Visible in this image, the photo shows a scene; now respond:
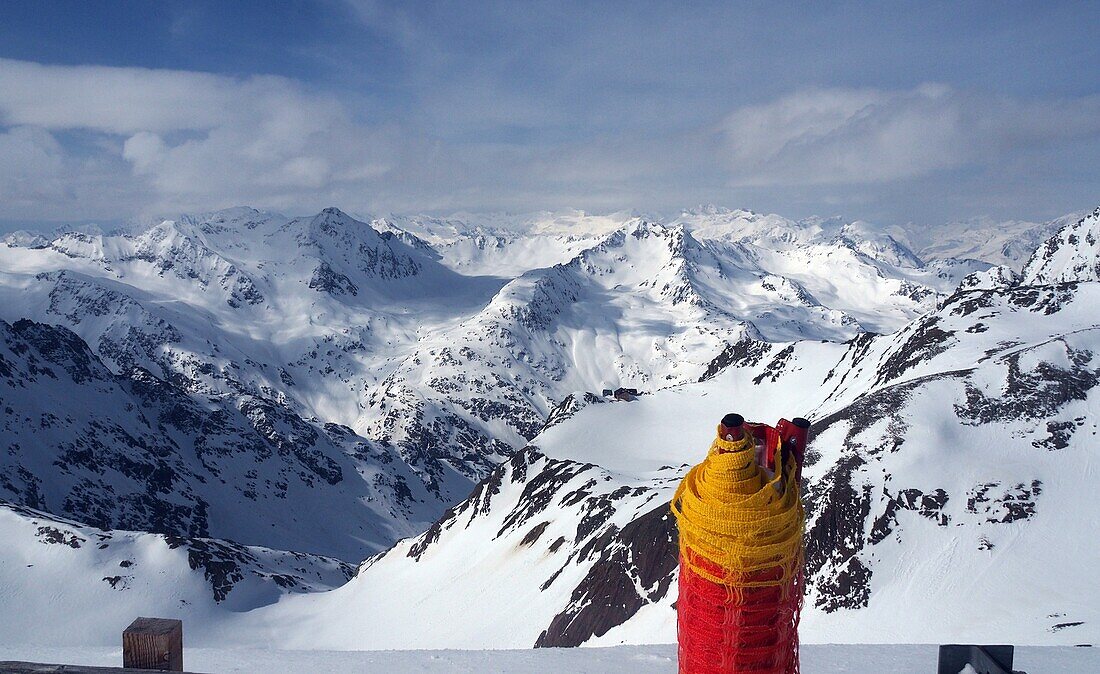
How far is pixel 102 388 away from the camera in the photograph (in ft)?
630

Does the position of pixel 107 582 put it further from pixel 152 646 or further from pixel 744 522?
pixel 744 522

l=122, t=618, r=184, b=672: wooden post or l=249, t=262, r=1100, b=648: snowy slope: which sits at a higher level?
l=122, t=618, r=184, b=672: wooden post

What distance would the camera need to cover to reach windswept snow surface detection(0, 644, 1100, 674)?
6.55m

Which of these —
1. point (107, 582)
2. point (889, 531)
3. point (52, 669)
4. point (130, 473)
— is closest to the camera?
point (52, 669)

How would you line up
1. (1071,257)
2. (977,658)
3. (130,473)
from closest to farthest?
(977,658) < (130,473) < (1071,257)

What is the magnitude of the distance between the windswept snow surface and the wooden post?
2.71 m

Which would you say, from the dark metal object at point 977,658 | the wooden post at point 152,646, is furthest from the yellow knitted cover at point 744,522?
the wooden post at point 152,646

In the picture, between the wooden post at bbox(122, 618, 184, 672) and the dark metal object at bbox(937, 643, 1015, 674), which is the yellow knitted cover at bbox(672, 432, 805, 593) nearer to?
the dark metal object at bbox(937, 643, 1015, 674)

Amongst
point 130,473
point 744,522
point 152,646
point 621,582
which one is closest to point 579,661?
point 744,522

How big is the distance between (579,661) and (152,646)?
13.6ft

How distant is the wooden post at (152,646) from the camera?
4.82 m

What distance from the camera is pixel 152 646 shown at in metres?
4.88

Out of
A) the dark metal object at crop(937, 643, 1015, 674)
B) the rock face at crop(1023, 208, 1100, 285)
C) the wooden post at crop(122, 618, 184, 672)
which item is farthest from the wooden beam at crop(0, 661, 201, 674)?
the rock face at crop(1023, 208, 1100, 285)

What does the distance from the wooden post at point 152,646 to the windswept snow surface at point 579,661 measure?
2.71 m
